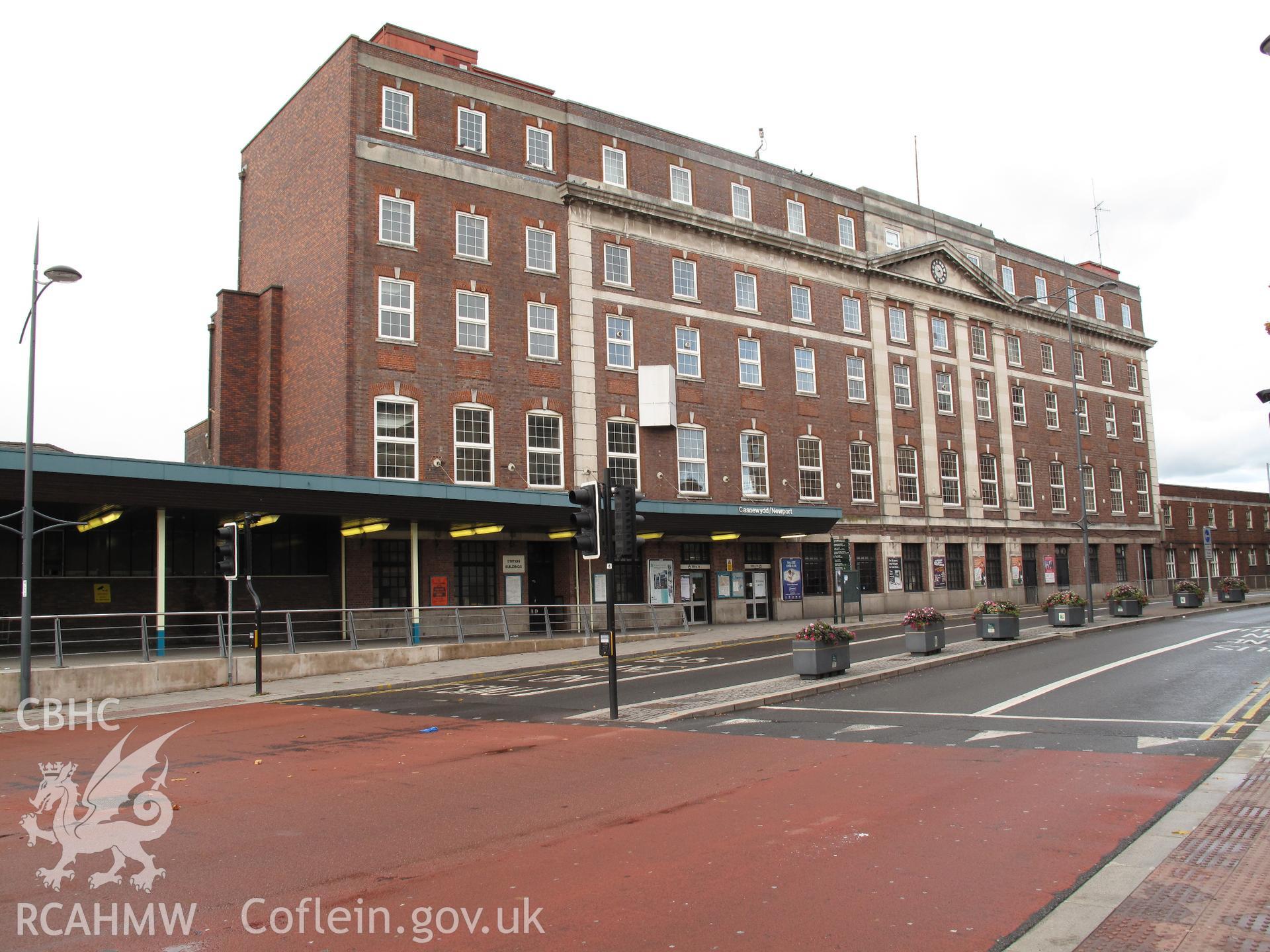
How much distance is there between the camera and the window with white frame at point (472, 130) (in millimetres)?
32688

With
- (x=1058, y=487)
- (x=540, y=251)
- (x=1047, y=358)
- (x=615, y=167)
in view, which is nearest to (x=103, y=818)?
(x=540, y=251)

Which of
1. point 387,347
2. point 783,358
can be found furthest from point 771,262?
point 387,347

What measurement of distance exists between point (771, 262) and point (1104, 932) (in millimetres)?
37676

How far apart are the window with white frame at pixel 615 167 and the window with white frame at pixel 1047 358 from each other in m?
29.6

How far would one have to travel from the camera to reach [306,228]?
1276 inches

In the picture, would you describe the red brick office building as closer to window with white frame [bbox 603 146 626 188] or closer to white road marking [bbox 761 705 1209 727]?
window with white frame [bbox 603 146 626 188]

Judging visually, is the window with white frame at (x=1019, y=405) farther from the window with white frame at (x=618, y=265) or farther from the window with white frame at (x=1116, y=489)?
the window with white frame at (x=618, y=265)

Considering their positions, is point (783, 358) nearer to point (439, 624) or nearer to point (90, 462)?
point (439, 624)

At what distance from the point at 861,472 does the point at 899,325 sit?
→ 8.31 meters

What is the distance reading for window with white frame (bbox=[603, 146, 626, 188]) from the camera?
36.2m

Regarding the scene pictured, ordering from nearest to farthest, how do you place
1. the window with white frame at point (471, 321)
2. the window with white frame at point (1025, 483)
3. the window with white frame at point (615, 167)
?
the window with white frame at point (471, 321) < the window with white frame at point (615, 167) < the window with white frame at point (1025, 483)

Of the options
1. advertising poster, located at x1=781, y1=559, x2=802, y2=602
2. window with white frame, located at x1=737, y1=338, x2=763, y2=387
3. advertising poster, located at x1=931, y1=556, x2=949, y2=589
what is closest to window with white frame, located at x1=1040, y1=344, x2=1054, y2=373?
advertising poster, located at x1=931, y1=556, x2=949, y2=589

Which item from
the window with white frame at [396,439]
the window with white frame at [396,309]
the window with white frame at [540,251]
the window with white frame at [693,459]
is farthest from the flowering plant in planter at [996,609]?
the window with white frame at [396,309]

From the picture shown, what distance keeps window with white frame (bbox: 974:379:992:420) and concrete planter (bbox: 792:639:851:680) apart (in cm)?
3487
